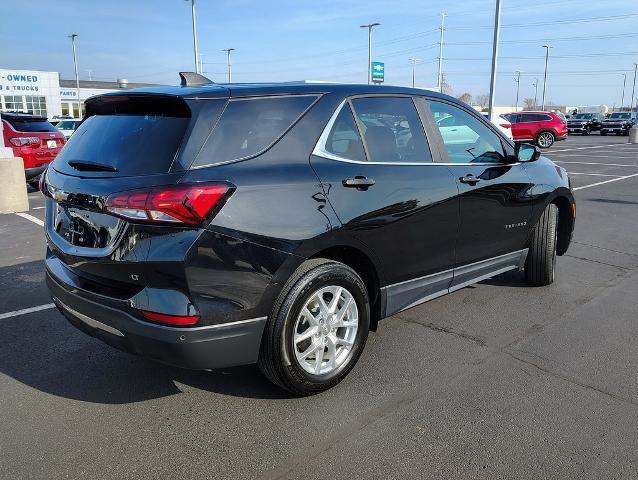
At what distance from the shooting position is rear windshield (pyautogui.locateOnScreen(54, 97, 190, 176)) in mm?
2762

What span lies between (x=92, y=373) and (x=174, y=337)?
1279mm

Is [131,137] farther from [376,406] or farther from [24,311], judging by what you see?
[24,311]

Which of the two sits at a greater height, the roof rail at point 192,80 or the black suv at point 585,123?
the roof rail at point 192,80

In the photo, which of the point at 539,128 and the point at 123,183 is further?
the point at 539,128

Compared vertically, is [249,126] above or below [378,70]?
below

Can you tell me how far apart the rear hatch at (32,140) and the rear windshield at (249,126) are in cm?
1047

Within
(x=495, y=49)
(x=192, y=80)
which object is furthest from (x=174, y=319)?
(x=495, y=49)

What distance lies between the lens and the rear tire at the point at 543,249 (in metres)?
5.01

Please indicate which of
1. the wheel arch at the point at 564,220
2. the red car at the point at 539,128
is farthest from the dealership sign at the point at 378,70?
the wheel arch at the point at 564,220

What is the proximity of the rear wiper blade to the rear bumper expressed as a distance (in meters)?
0.67

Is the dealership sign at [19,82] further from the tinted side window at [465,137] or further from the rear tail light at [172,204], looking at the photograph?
the rear tail light at [172,204]

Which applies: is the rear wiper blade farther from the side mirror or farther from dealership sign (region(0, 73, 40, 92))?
dealership sign (region(0, 73, 40, 92))

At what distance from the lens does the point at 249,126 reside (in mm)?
2926

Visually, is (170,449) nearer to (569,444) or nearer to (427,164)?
(569,444)
